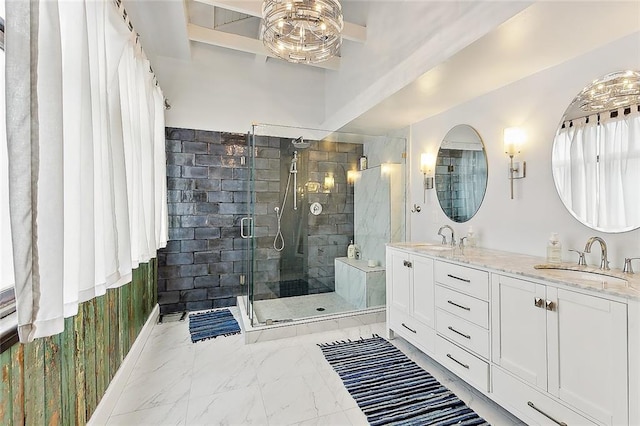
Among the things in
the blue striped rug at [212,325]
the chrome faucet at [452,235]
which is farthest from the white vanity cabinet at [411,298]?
the blue striped rug at [212,325]

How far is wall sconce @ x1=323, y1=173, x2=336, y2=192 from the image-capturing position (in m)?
3.86

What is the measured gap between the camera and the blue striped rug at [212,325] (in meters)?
3.04

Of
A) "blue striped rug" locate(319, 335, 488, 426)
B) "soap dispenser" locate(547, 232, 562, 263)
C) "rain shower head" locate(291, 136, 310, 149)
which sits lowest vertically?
"blue striped rug" locate(319, 335, 488, 426)

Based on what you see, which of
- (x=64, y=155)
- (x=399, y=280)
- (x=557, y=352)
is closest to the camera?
(x=64, y=155)

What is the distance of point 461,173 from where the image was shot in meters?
2.84

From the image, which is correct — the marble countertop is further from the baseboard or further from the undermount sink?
the baseboard

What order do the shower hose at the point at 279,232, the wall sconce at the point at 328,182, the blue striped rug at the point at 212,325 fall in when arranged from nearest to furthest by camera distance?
the blue striped rug at the point at 212,325 → the shower hose at the point at 279,232 → the wall sconce at the point at 328,182

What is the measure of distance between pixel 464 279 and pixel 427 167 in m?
1.55

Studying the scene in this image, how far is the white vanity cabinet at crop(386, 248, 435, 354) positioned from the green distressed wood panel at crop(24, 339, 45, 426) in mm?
2319

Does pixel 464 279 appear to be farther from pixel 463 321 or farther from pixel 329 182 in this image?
pixel 329 182

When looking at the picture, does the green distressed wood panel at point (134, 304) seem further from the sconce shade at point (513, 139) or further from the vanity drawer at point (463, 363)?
the sconce shade at point (513, 139)

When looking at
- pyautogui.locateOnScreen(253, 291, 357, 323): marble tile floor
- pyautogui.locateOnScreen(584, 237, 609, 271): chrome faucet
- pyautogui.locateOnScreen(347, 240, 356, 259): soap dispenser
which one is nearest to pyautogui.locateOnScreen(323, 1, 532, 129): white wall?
pyautogui.locateOnScreen(584, 237, 609, 271): chrome faucet

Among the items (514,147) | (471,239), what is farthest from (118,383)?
(514,147)

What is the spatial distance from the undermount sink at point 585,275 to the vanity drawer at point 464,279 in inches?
12.3
